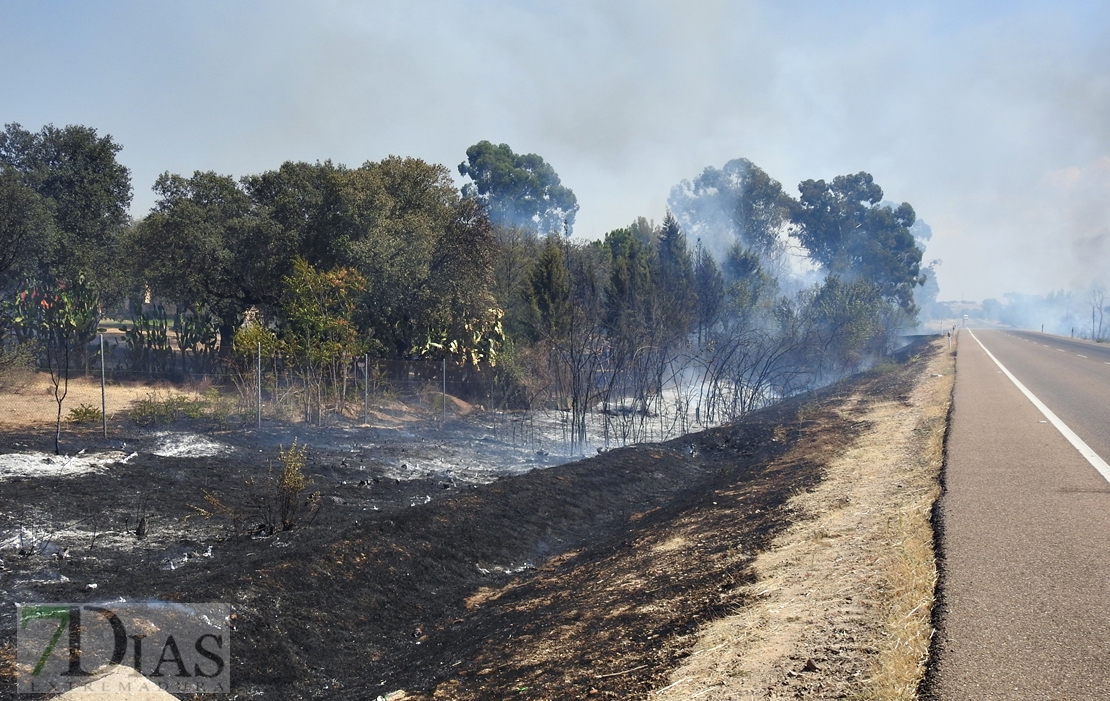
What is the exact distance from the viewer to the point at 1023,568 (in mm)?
5684

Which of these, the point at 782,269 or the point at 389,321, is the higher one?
the point at 782,269

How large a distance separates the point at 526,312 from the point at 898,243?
178 ft

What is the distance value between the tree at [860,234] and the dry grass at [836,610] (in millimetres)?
68738

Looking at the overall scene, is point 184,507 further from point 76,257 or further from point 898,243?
point 898,243

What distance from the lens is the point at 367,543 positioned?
9953 millimetres

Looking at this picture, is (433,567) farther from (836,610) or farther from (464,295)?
(464,295)

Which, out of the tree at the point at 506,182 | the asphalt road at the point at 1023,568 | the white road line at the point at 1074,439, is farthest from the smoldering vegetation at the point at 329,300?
the tree at the point at 506,182

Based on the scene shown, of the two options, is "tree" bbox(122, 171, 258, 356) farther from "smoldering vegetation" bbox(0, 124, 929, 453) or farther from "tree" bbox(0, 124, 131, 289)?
"tree" bbox(0, 124, 131, 289)

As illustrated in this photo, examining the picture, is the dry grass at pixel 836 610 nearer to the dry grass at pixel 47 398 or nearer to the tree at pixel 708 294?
the dry grass at pixel 47 398

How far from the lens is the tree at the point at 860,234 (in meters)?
73.8

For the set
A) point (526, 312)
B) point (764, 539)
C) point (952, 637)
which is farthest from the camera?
point (526, 312)

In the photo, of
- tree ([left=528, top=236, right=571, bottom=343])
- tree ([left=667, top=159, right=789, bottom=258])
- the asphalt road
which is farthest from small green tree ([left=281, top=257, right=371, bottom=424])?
tree ([left=667, top=159, right=789, bottom=258])

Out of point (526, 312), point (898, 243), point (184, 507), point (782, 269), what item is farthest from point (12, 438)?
point (782, 269)

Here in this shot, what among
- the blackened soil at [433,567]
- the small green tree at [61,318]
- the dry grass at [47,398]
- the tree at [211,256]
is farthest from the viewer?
the tree at [211,256]
